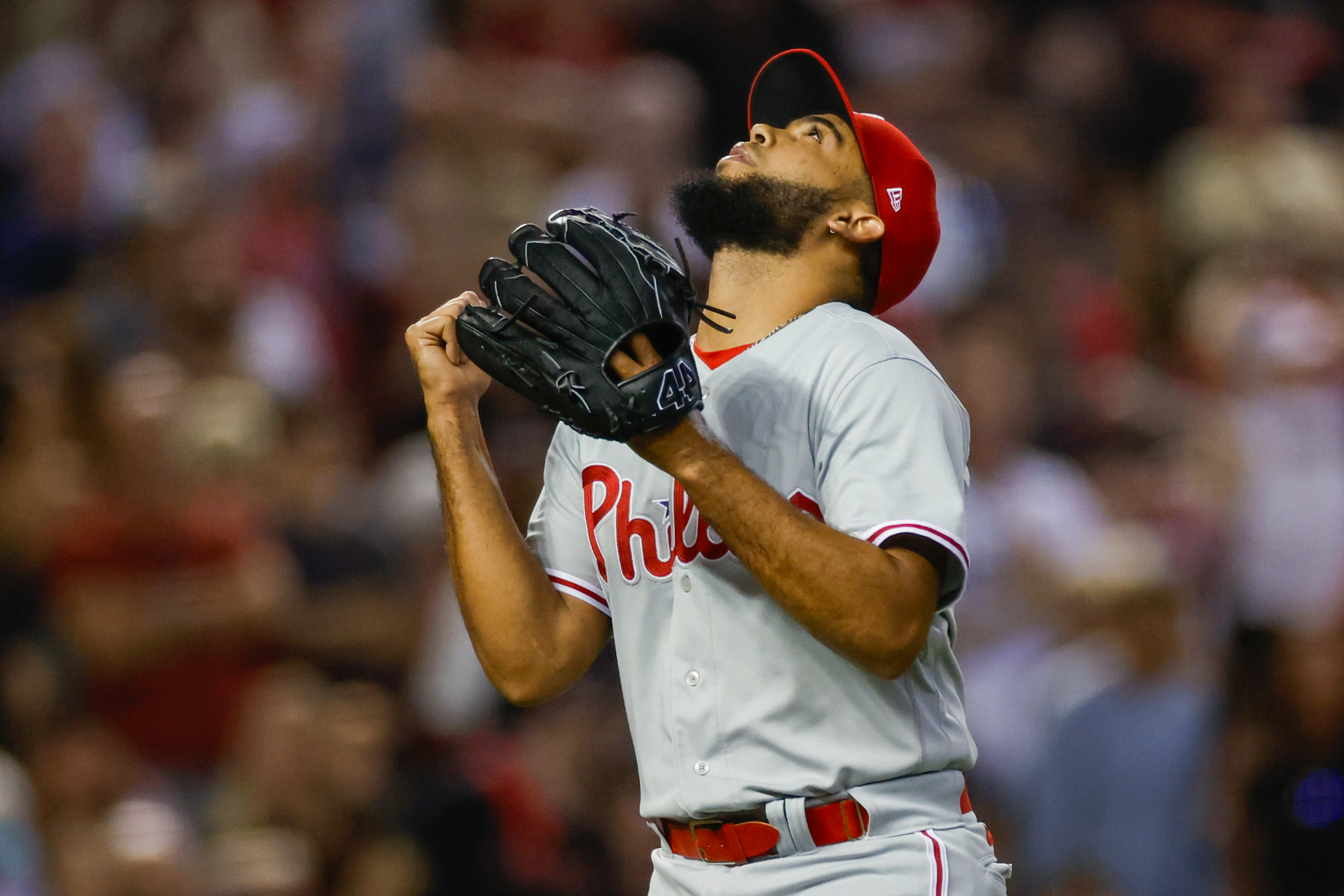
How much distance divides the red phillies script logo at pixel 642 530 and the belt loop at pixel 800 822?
0.35 metres

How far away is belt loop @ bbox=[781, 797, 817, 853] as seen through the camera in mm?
2230

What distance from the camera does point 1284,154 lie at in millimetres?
8320

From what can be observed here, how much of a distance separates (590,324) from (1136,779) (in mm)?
3640

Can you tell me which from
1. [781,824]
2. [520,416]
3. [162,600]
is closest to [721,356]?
[781,824]

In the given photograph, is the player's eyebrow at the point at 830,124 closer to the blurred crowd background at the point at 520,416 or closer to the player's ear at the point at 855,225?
the player's ear at the point at 855,225

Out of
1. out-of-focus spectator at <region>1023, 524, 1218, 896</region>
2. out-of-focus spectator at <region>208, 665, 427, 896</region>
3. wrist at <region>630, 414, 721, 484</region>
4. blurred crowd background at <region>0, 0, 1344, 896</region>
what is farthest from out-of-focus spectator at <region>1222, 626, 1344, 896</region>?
wrist at <region>630, 414, 721, 484</region>

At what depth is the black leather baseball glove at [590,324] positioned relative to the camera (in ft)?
6.93

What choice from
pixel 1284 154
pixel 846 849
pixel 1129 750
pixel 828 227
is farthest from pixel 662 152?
pixel 846 849

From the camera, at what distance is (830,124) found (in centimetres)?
259

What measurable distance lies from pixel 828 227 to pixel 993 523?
4.02 meters

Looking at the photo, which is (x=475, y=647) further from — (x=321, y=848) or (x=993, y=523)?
(x=993, y=523)

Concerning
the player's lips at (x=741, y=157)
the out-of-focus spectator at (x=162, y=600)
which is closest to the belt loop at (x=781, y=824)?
the player's lips at (x=741, y=157)

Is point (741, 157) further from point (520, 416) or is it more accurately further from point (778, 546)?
point (520, 416)

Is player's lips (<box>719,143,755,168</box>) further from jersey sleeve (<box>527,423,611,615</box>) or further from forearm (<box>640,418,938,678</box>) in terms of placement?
forearm (<box>640,418,938,678</box>)
